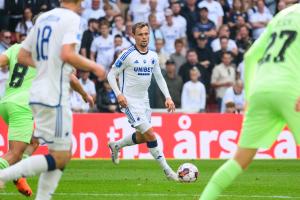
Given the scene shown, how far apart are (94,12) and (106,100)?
322 cm

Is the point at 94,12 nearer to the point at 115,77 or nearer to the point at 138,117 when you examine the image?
the point at 115,77

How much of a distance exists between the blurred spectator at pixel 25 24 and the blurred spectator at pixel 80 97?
6.97 ft

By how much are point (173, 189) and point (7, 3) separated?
13.2 m

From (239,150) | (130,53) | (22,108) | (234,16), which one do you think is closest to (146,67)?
(130,53)

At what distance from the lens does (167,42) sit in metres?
27.2

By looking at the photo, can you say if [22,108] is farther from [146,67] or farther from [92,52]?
[92,52]

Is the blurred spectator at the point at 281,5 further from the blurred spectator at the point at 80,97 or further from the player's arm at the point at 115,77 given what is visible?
the player's arm at the point at 115,77

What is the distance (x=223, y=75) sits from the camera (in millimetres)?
26203

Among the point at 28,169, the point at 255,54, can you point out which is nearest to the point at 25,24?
the point at 28,169

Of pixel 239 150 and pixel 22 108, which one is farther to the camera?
pixel 22 108

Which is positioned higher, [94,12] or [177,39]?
[94,12]

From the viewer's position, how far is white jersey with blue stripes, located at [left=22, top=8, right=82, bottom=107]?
10.1 meters

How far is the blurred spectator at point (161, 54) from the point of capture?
85.7ft

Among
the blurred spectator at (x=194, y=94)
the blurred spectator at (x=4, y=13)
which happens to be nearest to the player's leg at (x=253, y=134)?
the blurred spectator at (x=194, y=94)
